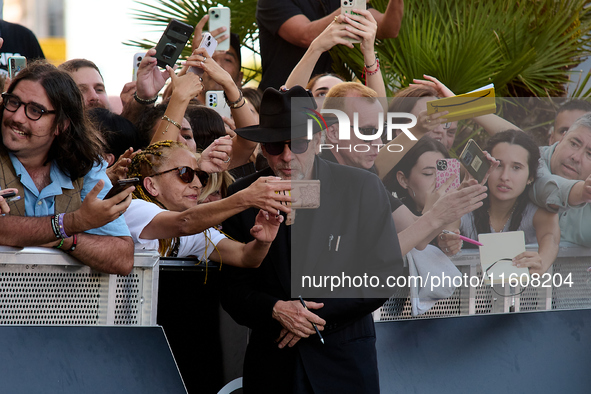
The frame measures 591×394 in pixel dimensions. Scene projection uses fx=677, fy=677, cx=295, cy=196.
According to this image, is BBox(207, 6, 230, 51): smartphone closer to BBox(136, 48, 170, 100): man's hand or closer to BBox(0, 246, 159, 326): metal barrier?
BBox(136, 48, 170, 100): man's hand

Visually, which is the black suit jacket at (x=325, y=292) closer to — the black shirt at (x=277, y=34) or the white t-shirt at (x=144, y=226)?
the white t-shirt at (x=144, y=226)

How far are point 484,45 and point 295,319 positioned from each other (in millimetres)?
2863

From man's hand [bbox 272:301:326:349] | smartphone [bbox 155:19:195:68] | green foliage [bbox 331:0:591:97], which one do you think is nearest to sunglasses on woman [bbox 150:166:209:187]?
man's hand [bbox 272:301:326:349]

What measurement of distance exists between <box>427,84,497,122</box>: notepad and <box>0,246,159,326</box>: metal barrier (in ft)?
4.18

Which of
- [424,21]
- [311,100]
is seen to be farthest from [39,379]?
[424,21]

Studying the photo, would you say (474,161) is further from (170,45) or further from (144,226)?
(170,45)

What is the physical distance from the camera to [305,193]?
→ 8.34 ft

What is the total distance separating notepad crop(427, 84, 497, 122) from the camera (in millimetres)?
2734

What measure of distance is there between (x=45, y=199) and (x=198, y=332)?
0.84 meters

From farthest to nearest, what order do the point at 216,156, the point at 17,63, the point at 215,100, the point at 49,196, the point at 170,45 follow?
the point at 215,100
the point at 170,45
the point at 17,63
the point at 216,156
the point at 49,196

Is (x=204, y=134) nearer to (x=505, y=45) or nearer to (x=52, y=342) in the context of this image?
(x=52, y=342)

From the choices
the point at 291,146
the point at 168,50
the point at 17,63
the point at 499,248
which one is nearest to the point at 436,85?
the point at 499,248

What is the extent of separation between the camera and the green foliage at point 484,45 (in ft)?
15.0

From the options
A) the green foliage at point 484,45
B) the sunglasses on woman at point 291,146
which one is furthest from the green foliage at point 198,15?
the sunglasses on woman at point 291,146
